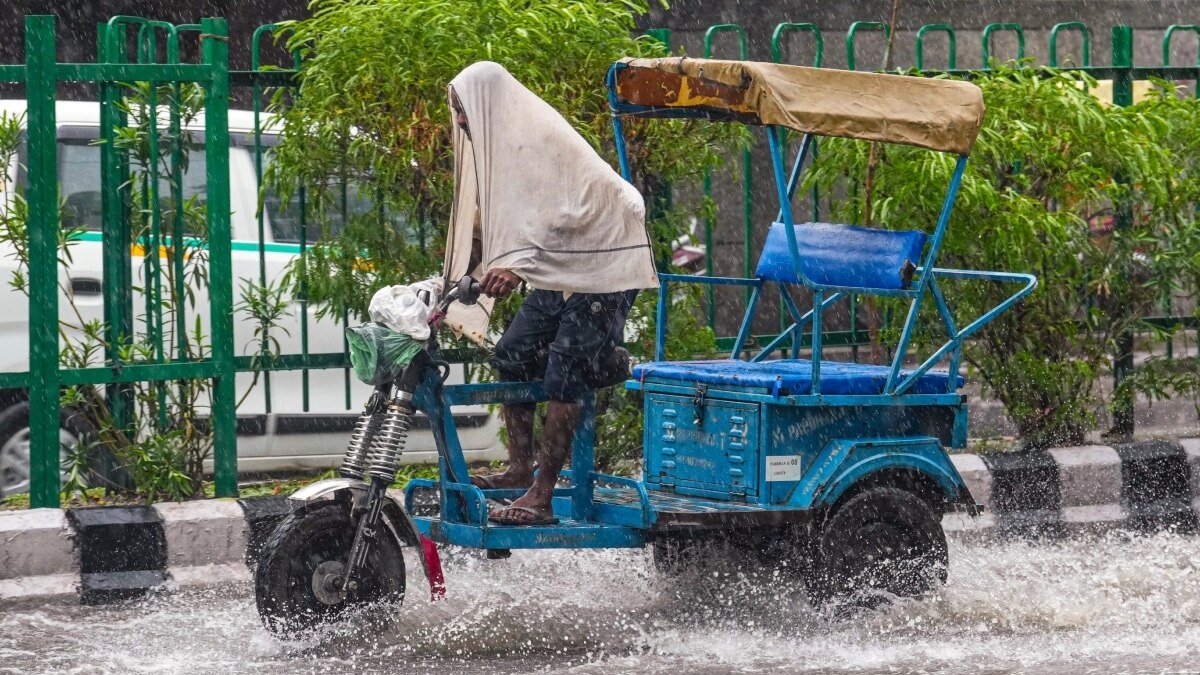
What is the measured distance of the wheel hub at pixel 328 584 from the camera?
4754mm

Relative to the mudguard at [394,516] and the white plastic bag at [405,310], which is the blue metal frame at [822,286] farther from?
the mudguard at [394,516]

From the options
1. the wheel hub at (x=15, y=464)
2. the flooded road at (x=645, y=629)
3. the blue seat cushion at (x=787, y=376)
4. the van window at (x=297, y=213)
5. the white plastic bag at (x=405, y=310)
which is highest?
the van window at (x=297, y=213)

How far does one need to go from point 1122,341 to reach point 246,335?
3.93 meters

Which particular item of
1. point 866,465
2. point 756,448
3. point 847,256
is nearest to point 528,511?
point 756,448

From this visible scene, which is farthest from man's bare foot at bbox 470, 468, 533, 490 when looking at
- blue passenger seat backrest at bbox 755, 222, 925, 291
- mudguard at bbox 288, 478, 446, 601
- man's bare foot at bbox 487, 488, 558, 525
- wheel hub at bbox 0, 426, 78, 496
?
wheel hub at bbox 0, 426, 78, 496

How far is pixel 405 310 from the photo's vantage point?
480 cm

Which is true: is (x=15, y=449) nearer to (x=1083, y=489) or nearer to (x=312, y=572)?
(x=312, y=572)

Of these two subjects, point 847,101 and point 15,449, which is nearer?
point 847,101

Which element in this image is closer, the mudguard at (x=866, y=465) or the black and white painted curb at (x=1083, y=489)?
the mudguard at (x=866, y=465)

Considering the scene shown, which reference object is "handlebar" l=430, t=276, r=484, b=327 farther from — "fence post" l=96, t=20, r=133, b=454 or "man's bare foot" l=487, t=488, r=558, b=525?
"fence post" l=96, t=20, r=133, b=454

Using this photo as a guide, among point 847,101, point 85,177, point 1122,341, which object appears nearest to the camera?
point 847,101

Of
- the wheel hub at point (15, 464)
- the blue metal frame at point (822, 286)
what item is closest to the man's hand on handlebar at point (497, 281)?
the blue metal frame at point (822, 286)

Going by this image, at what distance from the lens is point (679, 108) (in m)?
5.58

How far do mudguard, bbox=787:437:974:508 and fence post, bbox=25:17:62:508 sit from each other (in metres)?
2.71
